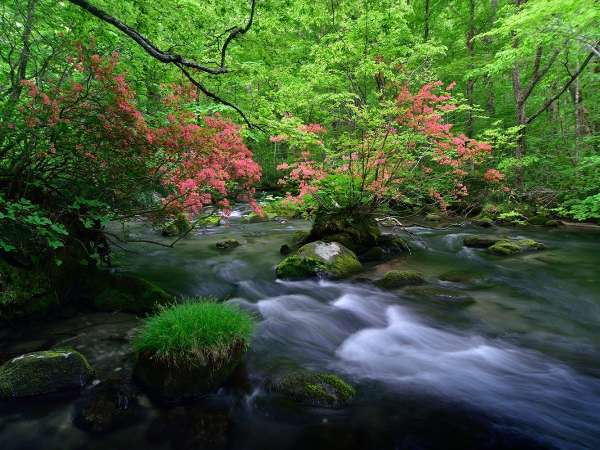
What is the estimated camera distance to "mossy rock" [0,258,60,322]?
473 centimetres

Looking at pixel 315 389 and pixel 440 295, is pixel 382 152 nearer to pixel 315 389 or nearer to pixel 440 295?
pixel 440 295

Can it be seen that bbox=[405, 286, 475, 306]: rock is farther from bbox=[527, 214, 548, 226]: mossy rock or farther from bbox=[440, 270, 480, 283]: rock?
bbox=[527, 214, 548, 226]: mossy rock

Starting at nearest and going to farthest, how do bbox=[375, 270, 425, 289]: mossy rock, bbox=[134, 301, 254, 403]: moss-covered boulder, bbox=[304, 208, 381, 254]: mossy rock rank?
1. bbox=[134, 301, 254, 403]: moss-covered boulder
2. bbox=[375, 270, 425, 289]: mossy rock
3. bbox=[304, 208, 381, 254]: mossy rock

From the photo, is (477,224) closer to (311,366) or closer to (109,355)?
(311,366)

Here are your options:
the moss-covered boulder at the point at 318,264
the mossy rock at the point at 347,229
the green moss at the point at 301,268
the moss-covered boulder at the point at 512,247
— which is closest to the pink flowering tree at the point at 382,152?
the mossy rock at the point at 347,229

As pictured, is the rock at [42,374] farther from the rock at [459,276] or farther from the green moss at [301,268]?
the rock at [459,276]

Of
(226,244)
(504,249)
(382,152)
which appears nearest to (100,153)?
(226,244)

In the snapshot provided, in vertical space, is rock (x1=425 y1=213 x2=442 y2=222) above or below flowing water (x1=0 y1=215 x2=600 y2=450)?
above

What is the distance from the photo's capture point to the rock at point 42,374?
3512mm

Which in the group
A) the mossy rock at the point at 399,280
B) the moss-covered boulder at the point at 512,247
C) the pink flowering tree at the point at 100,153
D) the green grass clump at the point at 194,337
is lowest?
Result: the mossy rock at the point at 399,280

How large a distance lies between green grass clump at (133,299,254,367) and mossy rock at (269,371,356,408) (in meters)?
0.66

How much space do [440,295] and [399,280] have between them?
2.89ft

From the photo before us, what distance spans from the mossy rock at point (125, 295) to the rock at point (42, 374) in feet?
5.42

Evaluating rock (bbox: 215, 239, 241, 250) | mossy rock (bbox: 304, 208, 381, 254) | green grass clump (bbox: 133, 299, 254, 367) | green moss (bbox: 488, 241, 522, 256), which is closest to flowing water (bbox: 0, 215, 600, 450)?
green grass clump (bbox: 133, 299, 254, 367)
